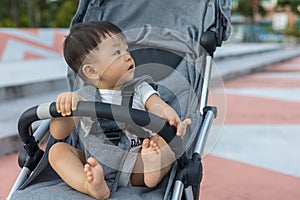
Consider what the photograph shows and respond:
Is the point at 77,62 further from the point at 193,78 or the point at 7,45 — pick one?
the point at 7,45

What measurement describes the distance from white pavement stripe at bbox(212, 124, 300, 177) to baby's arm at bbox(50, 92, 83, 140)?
1920 mm


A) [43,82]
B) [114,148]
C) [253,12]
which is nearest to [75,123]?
[114,148]

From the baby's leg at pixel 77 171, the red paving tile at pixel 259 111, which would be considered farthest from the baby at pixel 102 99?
the red paving tile at pixel 259 111

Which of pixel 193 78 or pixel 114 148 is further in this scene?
pixel 193 78

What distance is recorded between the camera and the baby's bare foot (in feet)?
5.29

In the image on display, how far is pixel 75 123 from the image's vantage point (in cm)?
189

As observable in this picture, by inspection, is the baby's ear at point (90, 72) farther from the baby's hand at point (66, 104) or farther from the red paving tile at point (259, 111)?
the red paving tile at point (259, 111)

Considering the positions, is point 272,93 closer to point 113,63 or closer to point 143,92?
point 143,92

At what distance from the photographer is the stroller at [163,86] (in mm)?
1689

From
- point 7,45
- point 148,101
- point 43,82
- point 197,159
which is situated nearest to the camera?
point 197,159

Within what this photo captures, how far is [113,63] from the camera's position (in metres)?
1.86

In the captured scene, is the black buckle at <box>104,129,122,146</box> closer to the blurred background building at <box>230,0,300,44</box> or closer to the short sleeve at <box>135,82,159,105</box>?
the short sleeve at <box>135,82,159,105</box>

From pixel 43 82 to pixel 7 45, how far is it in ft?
13.4

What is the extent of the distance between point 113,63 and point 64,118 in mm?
272
